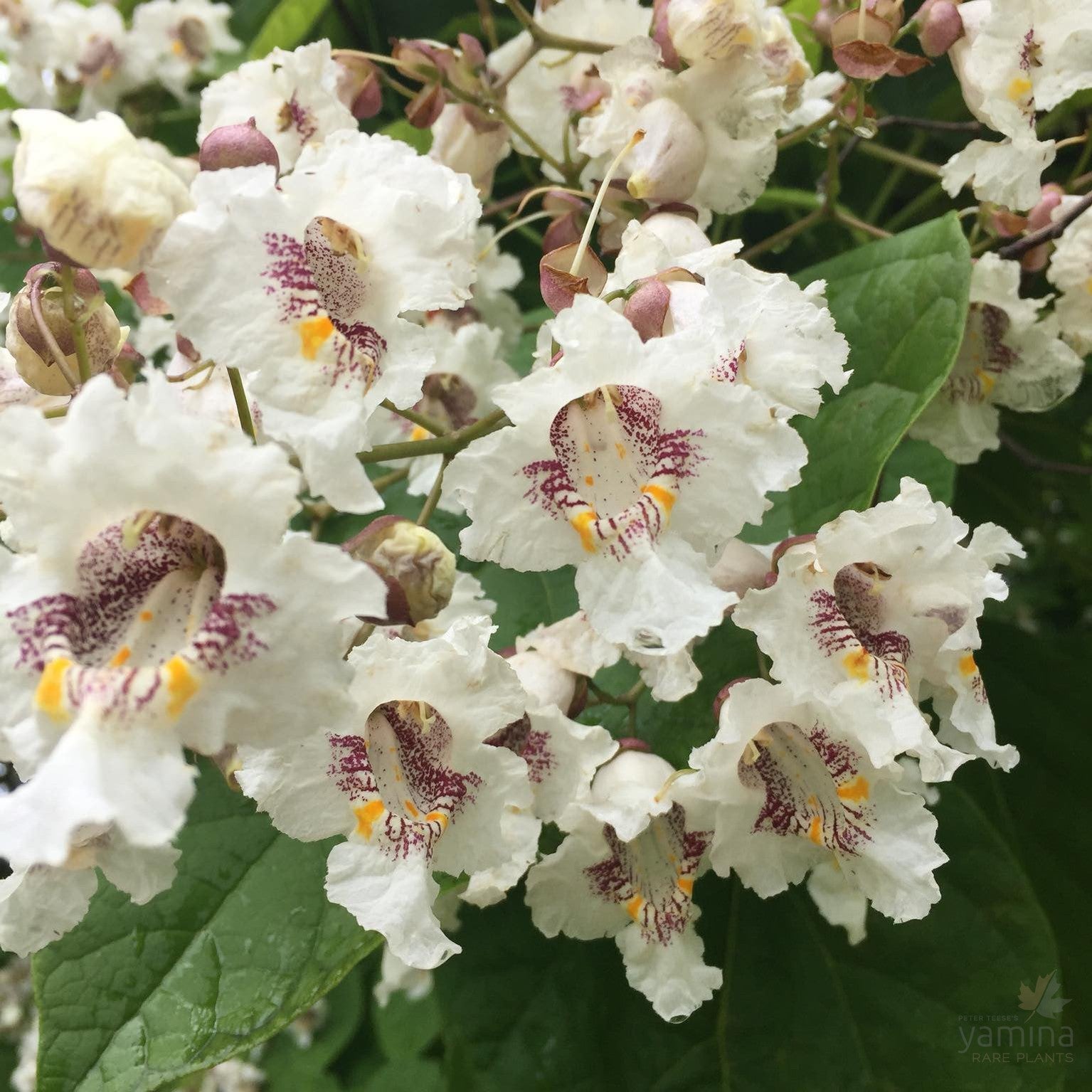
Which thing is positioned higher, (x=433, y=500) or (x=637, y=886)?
(x=433, y=500)

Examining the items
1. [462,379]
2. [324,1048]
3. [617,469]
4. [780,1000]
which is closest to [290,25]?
[462,379]

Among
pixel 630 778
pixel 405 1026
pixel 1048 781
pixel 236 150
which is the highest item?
pixel 236 150

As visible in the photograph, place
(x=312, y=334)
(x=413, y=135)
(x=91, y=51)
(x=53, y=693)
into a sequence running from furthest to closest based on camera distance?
(x=91, y=51)
(x=413, y=135)
(x=312, y=334)
(x=53, y=693)

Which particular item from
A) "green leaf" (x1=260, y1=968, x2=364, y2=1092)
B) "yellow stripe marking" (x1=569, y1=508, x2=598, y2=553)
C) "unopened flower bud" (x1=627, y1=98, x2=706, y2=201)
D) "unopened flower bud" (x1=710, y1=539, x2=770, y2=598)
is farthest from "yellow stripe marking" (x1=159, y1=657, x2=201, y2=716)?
"green leaf" (x1=260, y1=968, x2=364, y2=1092)

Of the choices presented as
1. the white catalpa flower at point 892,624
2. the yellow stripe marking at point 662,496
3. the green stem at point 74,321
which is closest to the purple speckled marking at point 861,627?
the white catalpa flower at point 892,624

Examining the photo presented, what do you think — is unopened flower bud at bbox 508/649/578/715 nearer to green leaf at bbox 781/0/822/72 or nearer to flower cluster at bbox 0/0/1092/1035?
flower cluster at bbox 0/0/1092/1035

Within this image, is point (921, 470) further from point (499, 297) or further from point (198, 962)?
point (198, 962)

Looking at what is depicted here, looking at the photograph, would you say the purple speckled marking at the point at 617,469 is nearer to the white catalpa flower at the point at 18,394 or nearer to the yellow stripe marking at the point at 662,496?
the yellow stripe marking at the point at 662,496

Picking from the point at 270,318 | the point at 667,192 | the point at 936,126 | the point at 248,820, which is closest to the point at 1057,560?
the point at 936,126
